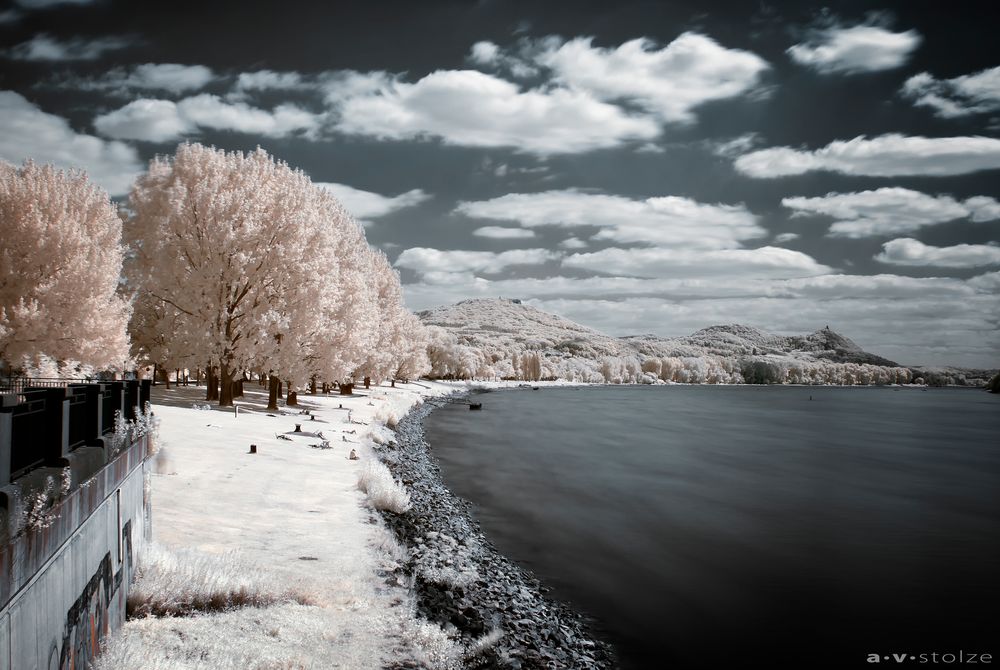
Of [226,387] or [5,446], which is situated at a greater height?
[5,446]

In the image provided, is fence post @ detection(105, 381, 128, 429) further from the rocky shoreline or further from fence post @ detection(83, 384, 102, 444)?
the rocky shoreline

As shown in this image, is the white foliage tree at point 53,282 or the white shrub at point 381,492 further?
the white foliage tree at point 53,282

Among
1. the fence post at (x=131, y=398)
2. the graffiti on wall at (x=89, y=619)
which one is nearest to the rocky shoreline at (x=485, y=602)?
the graffiti on wall at (x=89, y=619)

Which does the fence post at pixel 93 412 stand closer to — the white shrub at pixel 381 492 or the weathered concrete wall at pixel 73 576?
the weathered concrete wall at pixel 73 576

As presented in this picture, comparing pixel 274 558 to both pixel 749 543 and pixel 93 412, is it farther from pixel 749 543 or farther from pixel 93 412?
pixel 749 543

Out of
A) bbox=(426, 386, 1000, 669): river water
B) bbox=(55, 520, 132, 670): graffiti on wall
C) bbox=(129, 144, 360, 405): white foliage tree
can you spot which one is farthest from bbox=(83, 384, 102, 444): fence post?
bbox=(129, 144, 360, 405): white foliage tree

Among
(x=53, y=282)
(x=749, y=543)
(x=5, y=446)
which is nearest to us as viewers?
(x=5, y=446)

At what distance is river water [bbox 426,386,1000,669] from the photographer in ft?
46.8

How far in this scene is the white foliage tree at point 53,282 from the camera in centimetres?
3053

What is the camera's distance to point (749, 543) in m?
22.0

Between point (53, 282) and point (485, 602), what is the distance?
28542 mm

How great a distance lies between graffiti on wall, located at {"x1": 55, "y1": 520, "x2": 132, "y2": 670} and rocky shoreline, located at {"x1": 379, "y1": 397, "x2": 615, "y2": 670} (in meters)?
3.67

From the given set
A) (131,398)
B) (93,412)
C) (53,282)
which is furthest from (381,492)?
(53,282)

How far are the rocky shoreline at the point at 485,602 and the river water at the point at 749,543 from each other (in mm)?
870
